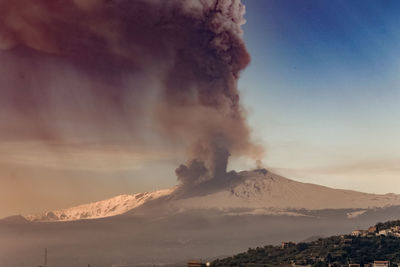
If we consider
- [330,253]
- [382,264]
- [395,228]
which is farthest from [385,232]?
[382,264]

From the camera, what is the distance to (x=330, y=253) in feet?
427

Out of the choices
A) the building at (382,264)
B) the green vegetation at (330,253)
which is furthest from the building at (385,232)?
the building at (382,264)

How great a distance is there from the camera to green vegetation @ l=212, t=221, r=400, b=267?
4998 inches

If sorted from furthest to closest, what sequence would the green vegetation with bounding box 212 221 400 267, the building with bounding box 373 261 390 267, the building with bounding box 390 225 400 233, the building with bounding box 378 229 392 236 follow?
1. the building with bounding box 390 225 400 233
2. the building with bounding box 378 229 392 236
3. the green vegetation with bounding box 212 221 400 267
4. the building with bounding box 373 261 390 267

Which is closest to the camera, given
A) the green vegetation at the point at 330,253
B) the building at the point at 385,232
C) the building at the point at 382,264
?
the building at the point at 382,264

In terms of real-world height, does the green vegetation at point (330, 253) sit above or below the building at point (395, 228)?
below

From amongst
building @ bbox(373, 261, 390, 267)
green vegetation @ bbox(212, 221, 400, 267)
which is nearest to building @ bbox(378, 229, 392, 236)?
green vegetation @ bbox(212, 221, 400, 267)

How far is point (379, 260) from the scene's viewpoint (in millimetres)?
126125

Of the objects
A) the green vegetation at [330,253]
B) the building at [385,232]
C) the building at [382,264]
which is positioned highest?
the building at [385,232]

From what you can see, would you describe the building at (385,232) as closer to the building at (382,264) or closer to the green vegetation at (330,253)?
the green vegetation at (330,253)

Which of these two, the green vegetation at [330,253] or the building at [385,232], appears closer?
the green vegetation at [330,253]

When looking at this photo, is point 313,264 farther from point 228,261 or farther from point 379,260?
point 228,261

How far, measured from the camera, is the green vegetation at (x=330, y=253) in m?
127

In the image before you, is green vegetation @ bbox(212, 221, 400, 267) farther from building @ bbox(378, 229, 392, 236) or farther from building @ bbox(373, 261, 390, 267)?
building @ bbox(378, 229, 392, 236)
